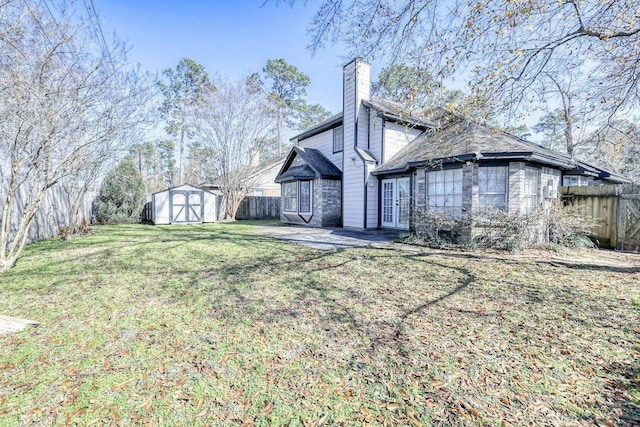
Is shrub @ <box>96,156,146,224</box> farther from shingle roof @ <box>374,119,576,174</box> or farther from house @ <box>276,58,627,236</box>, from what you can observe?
shingle roof @ <box>374,119,576,174</box>

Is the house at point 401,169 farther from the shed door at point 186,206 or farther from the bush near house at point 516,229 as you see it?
the shed door at point 186,206

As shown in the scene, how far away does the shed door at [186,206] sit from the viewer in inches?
690

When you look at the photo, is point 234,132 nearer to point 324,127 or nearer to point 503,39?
point 324,127

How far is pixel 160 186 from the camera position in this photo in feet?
106

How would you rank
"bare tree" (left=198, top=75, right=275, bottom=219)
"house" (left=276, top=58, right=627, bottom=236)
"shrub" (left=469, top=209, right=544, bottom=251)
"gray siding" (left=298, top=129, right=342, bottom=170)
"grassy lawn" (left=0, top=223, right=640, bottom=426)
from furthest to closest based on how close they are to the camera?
"bare tree" (left=198, top=75, right=275, bottom=219) → "gray siding" (left=298, top=129, right=342, bottom=170) → "house" (left=276, top=58, right=627, bottom=236) → "shrub" (left=469, top=209, right=544, bottom=251) → "grassy lawn" (left=0, top=223, right=640, bottom=426)

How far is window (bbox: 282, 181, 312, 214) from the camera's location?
15012 millimetres

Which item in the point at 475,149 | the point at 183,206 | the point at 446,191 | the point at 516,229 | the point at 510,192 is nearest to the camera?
the point at 516,229

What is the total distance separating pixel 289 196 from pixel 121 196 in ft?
31.2

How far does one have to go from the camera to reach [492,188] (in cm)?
884

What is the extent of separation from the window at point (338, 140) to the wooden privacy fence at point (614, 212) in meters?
9.27

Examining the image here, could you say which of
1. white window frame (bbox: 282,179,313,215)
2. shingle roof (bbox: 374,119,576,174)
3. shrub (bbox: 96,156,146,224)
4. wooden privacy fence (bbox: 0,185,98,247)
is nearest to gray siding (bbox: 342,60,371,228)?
white window frame (bbox: 282,179,313,215)

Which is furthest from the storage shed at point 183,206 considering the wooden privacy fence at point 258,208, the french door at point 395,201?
the french door at point 395,201

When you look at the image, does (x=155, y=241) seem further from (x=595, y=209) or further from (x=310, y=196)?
(x=595, y=209)

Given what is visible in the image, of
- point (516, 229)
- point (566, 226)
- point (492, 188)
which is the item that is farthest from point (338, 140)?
point (566, 226)
